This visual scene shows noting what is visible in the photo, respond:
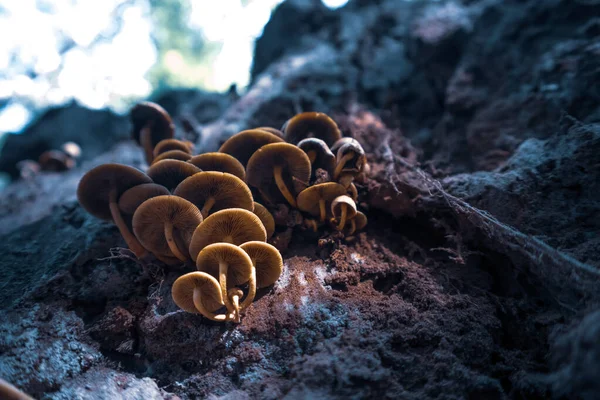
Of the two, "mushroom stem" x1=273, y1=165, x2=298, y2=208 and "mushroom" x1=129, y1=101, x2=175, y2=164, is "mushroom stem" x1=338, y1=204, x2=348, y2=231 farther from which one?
"mushroom" x1=129, y1=101, x2=175, y2=164

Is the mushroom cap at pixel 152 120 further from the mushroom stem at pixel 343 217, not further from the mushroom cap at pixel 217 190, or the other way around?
the mushroom stem at pixel 343 217

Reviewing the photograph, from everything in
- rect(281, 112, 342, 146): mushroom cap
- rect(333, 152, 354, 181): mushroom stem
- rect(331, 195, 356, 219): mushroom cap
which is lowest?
rect(331, 195, 356, 219): mushroom cap

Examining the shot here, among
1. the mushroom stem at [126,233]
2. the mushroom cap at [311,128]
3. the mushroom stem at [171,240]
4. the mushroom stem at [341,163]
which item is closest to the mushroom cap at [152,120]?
the mushroom stem at [126,233]

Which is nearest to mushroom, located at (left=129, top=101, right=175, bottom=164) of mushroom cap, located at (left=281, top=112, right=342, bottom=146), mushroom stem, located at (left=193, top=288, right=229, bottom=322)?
mushroom cap, located at (left=281, top=112, right=342, bottom=146)

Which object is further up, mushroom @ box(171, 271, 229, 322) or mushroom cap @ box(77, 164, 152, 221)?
mushroom cap @ box(77, 164, 152, 221)

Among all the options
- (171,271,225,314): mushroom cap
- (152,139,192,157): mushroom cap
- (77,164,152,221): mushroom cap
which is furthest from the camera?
(152,139,192,157): mushroom cap

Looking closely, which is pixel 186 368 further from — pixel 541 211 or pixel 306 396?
pixel 541 211
